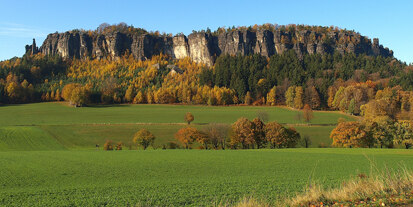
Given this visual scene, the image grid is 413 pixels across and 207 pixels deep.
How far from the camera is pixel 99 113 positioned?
95875 millimetres

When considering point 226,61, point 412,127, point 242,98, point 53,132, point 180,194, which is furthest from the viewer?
point 226,61

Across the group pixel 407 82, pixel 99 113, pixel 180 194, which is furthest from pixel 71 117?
pixel 407 82

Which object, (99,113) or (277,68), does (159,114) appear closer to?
(99,113)

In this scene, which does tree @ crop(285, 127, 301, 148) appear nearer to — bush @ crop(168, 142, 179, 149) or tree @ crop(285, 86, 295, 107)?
bush @ crop(168, 142, 179, 149)

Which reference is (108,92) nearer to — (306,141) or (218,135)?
(218,135)

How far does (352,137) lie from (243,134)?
20.3m

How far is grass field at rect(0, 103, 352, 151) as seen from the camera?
194 ft

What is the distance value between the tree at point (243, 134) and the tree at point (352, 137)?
52.2ft

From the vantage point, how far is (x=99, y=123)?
77438 millimetres

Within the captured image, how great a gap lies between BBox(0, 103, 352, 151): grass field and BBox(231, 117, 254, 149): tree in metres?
12.9

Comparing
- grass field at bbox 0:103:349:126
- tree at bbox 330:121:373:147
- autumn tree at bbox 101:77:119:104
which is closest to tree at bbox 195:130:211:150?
grass field at bbox 0:103:349:126

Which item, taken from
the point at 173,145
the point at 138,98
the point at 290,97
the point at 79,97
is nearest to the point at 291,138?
the point at 173,145

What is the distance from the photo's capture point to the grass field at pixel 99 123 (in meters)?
59.3

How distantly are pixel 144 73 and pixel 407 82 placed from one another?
387 feet
